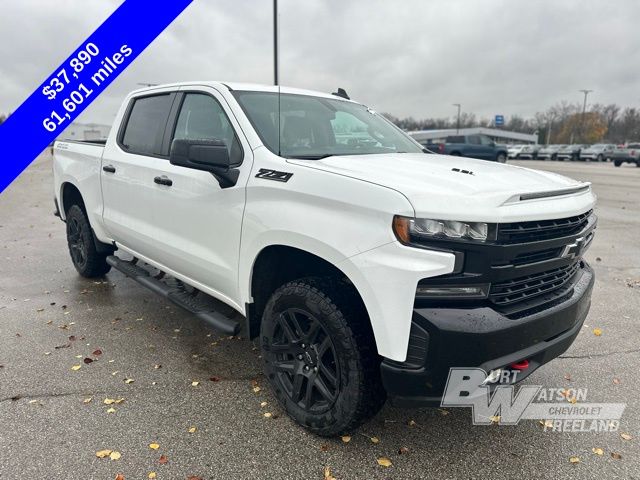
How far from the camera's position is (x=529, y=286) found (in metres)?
2.38

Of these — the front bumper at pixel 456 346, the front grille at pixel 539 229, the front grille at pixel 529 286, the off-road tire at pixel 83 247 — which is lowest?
the off-road tire at pixel 83 247

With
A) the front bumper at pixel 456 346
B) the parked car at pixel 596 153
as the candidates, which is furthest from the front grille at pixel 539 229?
the parked car at pixel 596 153

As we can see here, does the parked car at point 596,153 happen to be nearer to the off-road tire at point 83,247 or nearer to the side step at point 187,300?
the off-road tire at point 83,247

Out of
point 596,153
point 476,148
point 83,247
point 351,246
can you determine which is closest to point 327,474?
point 351,246

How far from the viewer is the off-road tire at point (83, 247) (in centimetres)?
524

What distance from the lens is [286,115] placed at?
3.32m

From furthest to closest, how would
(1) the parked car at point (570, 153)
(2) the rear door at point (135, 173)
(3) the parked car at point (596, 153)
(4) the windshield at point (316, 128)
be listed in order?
(1) the parked car at point (570, 153) → (3) the parked car at point (596, 153) → (2) the rear door at point (135, 173) → (4) the windshield at point (316, 128)

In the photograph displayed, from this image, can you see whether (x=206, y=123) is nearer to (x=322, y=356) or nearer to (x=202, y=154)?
(x=202, y=154)

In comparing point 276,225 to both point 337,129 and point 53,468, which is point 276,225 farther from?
point 53,468

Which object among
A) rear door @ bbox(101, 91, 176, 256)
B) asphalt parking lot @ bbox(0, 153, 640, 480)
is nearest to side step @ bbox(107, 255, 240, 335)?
rear door @ bbox(101, 91, 176, 256)

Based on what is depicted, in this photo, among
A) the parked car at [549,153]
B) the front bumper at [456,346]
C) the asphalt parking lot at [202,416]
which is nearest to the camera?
the front bumper at [456,346]

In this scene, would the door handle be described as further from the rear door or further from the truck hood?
the truck hood

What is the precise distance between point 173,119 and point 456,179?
239 centimetres

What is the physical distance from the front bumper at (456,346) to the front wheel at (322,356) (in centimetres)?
20
